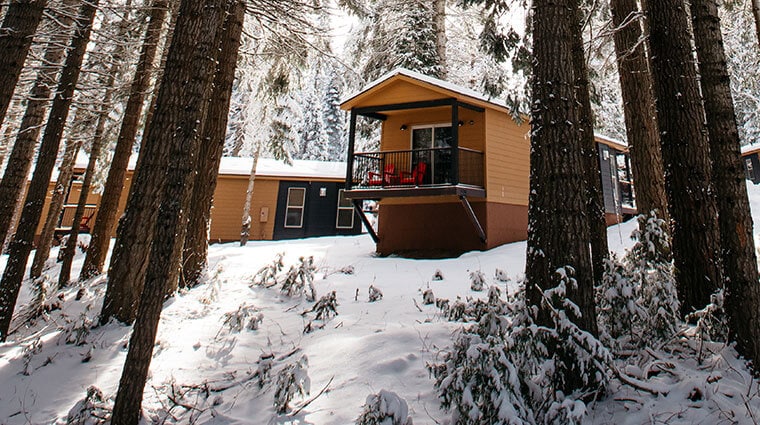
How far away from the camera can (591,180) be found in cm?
432

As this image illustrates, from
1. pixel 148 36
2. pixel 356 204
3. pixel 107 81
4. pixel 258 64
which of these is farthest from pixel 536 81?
pixel 107 81

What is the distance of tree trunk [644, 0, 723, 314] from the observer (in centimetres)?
312

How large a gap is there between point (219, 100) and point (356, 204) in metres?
6.44

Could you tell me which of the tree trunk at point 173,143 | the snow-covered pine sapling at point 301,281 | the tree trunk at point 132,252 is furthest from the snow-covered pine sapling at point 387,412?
the snow-covered pine sapling at point 301,281

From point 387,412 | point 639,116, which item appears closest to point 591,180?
point 639,116

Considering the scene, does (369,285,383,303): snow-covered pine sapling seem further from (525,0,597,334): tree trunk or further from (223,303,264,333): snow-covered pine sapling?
(525,0,597,334): tree trunk

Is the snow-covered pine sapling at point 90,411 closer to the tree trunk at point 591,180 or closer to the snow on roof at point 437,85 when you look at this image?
the tree trunk at point 591,180

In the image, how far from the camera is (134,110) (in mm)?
7098

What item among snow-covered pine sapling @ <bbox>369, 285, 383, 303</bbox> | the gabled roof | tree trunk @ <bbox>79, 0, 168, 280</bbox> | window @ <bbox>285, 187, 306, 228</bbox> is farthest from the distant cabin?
snow-covered pine sapling @ <bbox>369, 285, 383, 303</bbox>

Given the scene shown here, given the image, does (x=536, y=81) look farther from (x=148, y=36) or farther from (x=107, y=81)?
(x=107, y=81)

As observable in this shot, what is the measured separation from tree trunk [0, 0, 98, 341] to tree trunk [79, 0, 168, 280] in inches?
42.4

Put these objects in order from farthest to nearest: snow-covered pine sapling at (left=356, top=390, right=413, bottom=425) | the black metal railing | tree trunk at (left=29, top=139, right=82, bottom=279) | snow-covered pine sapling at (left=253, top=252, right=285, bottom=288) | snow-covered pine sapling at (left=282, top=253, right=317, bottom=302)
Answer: the black metal railing
tree trunk at (left=29, top=139, right=82, bottom=279)
snow-covered pine sapling at (left=253, top=252, right=285, bottom=288)
snow-covered pine sapling at (left=282, top=253, right=317, bottom=302)
snow-covered pine sapling at (left=356, top=390, right=413, bottom=425)

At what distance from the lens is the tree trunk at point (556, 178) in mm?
2594

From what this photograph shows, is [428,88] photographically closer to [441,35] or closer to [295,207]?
[441,35]
